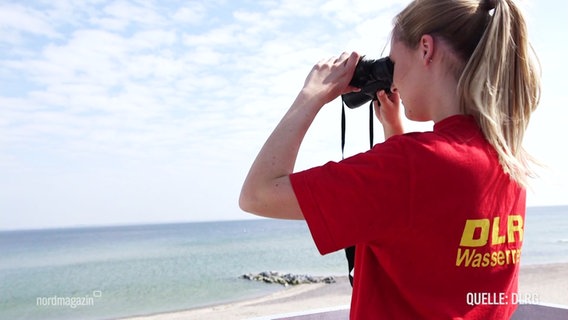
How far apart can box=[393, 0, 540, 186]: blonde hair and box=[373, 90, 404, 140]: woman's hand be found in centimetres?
35

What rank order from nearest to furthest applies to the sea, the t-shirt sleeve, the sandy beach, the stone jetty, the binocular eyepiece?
the t-shirt sleeve < the binocular eyepiece < the sandy beach < the sea < the stone jetty

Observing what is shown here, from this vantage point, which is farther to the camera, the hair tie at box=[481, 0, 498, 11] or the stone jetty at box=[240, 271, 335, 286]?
the stone jetty at box=[240, 271, 335, 286]

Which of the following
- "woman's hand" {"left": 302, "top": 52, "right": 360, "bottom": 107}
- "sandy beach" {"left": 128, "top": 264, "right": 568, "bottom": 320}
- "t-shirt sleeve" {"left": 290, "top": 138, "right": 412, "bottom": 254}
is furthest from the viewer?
"sandy beach" {"left": 128, "top": 264, "right": 568, "bottom": 320}

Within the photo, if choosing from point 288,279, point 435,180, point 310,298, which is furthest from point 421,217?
point 288,279

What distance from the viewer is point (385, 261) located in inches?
38.6

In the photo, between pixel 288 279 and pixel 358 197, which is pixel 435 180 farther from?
pixel 288 279

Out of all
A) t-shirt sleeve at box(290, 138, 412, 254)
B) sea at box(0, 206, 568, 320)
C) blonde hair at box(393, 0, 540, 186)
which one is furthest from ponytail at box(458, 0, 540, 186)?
sea at box(0, 206, 568, 320)

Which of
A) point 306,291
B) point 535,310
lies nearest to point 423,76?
point 535,310

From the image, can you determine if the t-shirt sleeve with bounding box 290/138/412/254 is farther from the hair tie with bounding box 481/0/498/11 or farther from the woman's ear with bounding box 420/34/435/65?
the hair tie with bounding box 481/0/498/11

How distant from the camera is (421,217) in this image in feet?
2.97

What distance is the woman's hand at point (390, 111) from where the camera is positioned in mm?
1433

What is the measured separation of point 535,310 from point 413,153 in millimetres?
2211

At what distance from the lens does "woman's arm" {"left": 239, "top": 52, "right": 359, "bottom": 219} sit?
3.21 ft

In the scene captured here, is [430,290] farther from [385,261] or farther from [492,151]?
[492,151]
